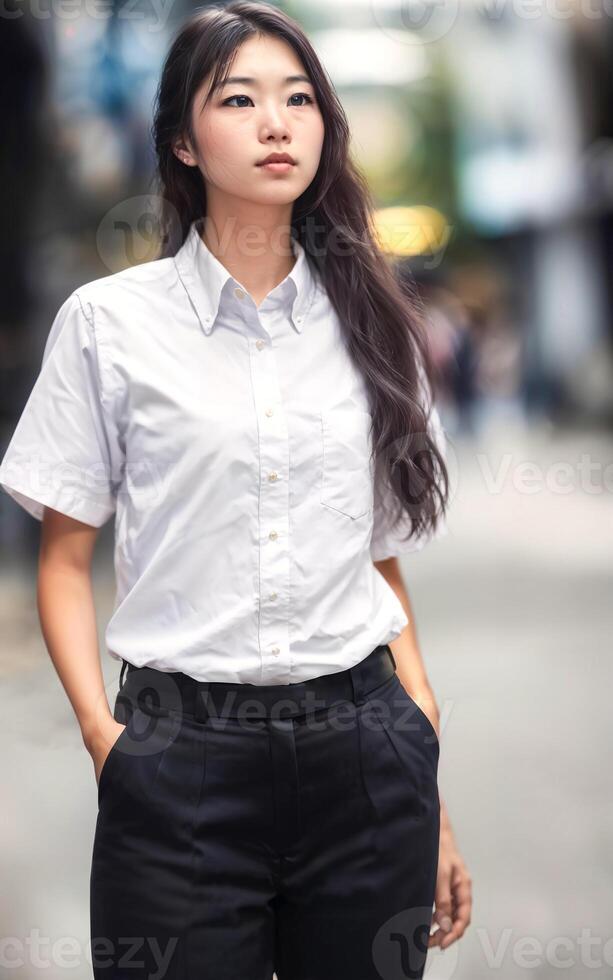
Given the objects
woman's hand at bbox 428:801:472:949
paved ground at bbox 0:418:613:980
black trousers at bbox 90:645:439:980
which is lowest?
paved ground at bbox 0:418:613:980

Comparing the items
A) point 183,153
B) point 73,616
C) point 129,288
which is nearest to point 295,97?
point 183,153

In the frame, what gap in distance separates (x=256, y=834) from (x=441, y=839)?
37cm

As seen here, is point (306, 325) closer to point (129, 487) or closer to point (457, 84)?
point (129, 487)

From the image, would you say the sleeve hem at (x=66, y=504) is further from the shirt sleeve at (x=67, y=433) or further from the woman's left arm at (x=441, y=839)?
the woman's left arm at (x=441, y=839)

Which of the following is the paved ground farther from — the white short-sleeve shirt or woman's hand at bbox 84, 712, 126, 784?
the white short-sleeve shirt

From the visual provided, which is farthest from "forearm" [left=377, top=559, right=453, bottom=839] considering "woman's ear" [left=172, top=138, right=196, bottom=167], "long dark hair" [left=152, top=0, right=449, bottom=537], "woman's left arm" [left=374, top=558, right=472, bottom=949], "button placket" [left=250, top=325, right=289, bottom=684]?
"woman's ear" [left=172, top=138, right=196, bottom=167]

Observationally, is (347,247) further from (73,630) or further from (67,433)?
(73,630)

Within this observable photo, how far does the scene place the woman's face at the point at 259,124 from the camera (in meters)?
1.44

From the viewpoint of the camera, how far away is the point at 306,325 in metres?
1.53

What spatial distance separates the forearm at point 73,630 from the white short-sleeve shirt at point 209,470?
1.7 inches

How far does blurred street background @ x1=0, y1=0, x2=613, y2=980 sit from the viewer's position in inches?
118

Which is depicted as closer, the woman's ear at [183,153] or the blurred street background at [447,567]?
the woman's ear at [183,153]

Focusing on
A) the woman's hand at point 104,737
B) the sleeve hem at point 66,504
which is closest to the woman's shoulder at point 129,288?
the sleeve hem at point 66,504

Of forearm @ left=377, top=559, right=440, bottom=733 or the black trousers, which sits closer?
the black trousers
